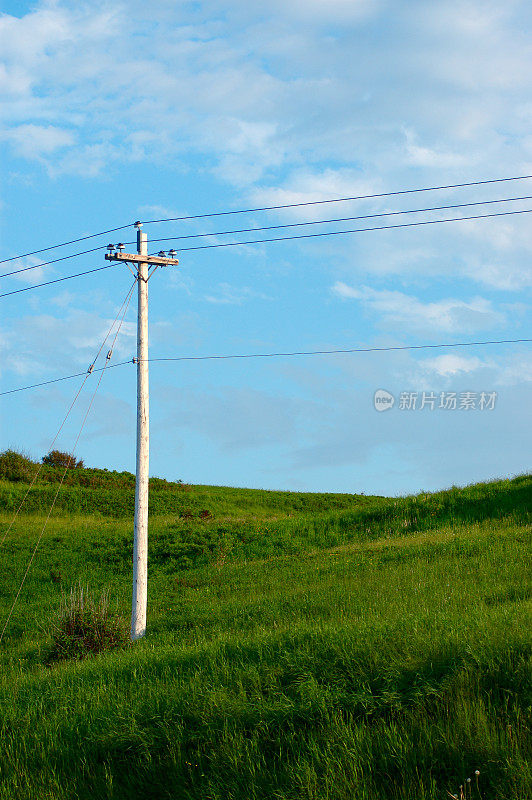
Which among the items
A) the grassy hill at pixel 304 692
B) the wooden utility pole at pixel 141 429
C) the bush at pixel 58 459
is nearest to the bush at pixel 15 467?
the bush at pixel 58 459

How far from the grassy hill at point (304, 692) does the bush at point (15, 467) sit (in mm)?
25949

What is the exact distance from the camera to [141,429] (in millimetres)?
16547

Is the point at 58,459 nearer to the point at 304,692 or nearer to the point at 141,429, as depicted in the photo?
the point at 141,429

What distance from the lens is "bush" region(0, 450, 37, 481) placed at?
145 ft

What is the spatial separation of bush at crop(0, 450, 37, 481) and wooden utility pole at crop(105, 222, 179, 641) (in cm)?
2993

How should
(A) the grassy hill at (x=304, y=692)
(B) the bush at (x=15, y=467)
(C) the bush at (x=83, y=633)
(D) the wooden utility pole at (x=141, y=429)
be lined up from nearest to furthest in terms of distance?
(A) the grassy hill at (x=304, y=692)
(C) the bush at (x=83, y=633)
(D) the wooden utility pole at (x=141, y=429)
(B) the bush at (x=15, y=467)

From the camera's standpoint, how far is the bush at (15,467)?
1738 inches

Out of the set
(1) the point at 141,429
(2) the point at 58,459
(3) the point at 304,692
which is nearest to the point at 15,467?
(2) the point at 58,459

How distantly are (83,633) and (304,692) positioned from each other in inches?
336

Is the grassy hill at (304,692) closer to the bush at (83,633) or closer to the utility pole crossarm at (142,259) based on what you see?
the bush at (83,633)

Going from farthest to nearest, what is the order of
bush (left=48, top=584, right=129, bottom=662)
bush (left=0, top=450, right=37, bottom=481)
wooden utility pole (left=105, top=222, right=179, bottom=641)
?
1. bush (left=0, top=450, right=37, bottom=481)
2. wooden utility pole (left=105, top=222, right=179, bottom=641)
3. bush (left=48, top=584, right=129, bottom=662)

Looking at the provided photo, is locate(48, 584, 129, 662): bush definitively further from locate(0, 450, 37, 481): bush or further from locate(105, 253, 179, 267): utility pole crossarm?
locate(0, 450, 37, 481): bush

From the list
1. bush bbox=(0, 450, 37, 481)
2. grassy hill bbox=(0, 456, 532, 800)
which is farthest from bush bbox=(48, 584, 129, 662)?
bush bbox=(0, 450, 37, 481)

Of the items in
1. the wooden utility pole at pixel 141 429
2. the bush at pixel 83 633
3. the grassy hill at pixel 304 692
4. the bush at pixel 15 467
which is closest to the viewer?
the grassy hill at pixel 304 692
